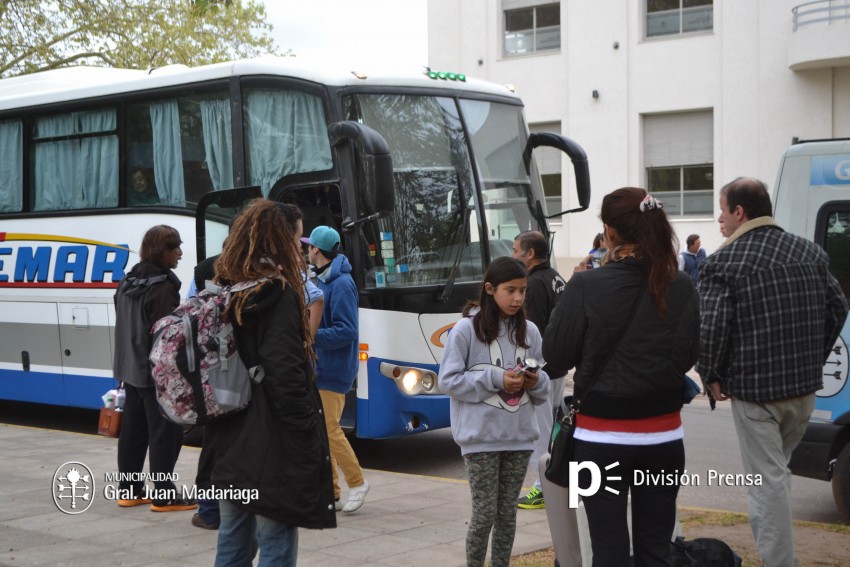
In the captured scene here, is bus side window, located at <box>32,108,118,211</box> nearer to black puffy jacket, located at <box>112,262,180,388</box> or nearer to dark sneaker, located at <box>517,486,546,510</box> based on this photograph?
black puffy jacket, located at <box>112,262,180,388</box>

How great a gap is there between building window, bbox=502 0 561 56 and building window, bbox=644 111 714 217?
3538mm

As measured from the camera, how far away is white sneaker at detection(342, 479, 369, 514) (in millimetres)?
7285

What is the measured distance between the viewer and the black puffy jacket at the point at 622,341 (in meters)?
4.07

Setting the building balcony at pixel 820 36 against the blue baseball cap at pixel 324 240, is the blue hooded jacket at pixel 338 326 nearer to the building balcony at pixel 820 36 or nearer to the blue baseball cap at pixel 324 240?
the blue baseball cap at pixel 324 240

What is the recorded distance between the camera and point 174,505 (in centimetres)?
739

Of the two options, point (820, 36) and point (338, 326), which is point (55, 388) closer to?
point (338, 326)

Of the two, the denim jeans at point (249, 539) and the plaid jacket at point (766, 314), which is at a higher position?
the plaid jacket at point (766, 314)

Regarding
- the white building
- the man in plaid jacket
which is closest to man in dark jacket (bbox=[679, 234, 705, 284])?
the white building

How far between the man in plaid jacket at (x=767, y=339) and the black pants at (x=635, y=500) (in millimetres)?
1194

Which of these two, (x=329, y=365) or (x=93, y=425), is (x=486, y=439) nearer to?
(x=329, y=365)

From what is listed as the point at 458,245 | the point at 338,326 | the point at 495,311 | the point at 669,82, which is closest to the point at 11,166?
the point at 458,245

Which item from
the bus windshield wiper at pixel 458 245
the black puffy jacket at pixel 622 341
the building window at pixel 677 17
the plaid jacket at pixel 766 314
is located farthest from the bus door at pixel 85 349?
the building window at pixel 677 17

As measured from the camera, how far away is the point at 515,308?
5.27 meters

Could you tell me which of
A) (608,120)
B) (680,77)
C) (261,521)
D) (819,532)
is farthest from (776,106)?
(261,521)
